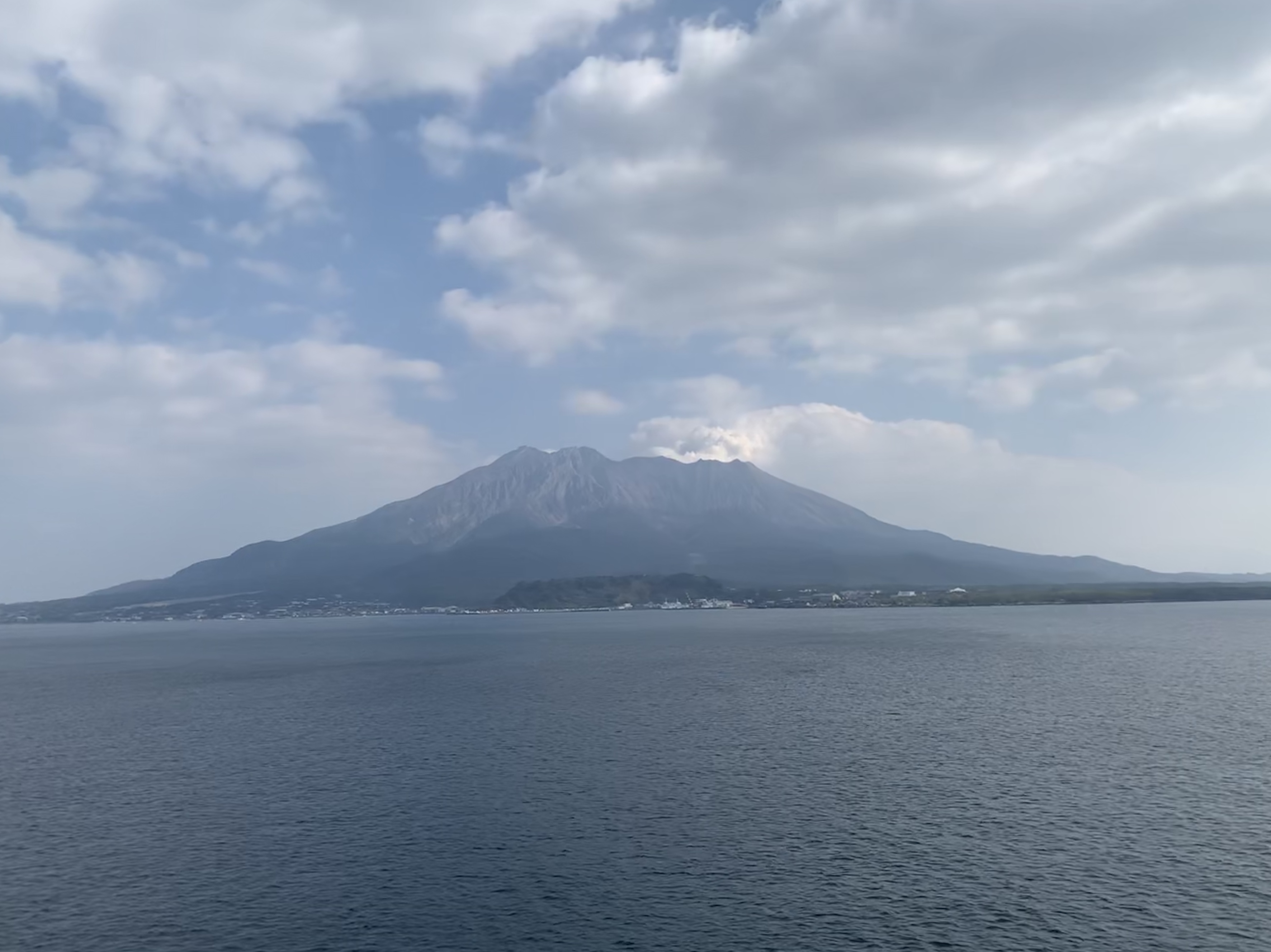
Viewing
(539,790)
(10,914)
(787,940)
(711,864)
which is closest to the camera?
(787,940)

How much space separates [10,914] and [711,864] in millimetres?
30137

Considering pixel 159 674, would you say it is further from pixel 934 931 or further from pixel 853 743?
pixel 934 931

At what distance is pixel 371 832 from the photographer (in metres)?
47.2

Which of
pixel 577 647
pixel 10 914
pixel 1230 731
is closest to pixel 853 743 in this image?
pixel 1230 731

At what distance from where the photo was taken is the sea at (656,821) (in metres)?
34.7

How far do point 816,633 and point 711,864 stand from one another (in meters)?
160

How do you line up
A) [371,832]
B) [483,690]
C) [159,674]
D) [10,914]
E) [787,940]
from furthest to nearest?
[159,674]
[483,690]
[371,832]
[10,914]
[787,940]

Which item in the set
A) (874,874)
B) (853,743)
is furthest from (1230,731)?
(874,874)

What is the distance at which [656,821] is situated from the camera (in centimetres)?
4734

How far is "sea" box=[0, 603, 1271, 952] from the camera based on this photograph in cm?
3469

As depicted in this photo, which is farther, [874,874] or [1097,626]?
[1097,626]

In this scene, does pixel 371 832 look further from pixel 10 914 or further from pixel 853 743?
pixel 853 743

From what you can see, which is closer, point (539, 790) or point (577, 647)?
point (539, 790)

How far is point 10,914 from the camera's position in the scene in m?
36.9
